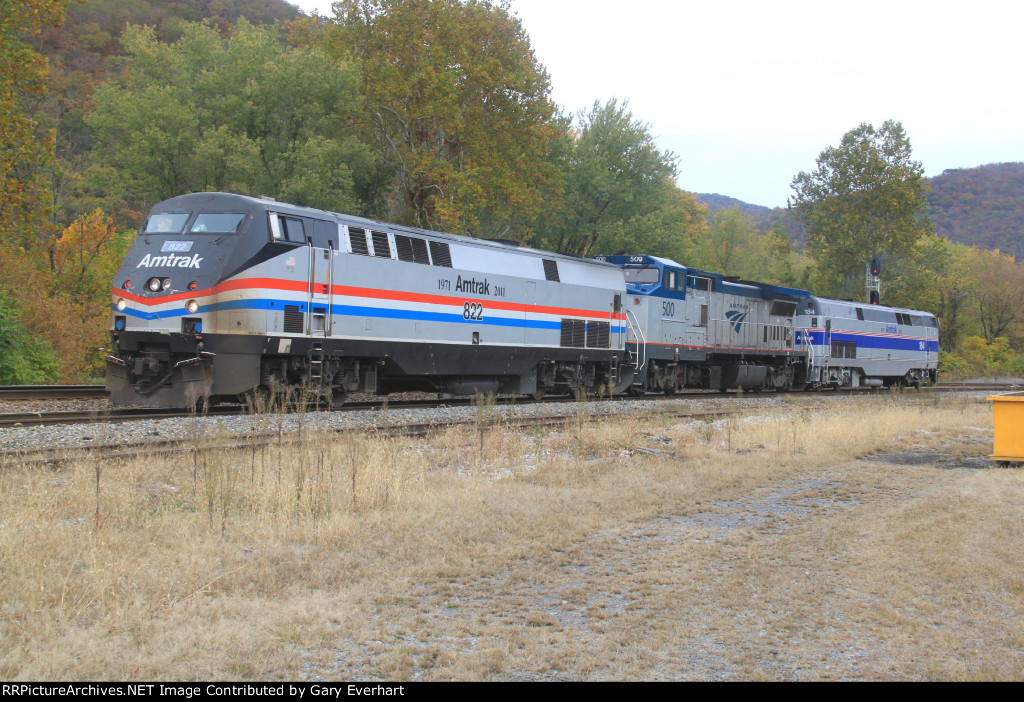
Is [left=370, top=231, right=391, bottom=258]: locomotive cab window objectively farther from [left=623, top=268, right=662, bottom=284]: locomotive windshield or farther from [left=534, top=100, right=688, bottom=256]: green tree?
[left=534, top=100, right=688, bottom=256]: green tree

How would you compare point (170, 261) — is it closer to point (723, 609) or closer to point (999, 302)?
point (723, 609)

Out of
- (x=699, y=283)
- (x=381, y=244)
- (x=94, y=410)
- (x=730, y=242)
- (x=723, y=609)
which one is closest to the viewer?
(x=723, y=609)

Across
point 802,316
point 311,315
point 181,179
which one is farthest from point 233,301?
point 802,316

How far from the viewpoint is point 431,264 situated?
56.8 feet

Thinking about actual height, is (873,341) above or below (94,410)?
above

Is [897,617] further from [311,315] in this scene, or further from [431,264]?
[431,264]

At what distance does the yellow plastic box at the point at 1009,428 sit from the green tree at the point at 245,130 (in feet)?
68.6

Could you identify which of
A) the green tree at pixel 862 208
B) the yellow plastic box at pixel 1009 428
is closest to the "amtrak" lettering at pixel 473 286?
the yellow plastic box at pixel 1009 428

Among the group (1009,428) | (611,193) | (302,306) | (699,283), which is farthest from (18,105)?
(611,193)

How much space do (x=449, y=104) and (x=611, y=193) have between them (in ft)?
40.2

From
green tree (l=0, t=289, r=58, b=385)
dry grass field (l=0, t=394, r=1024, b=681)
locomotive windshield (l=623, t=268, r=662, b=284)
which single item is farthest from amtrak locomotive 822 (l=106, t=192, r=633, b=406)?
green tree (l=0, t=289, r=58, b=385)

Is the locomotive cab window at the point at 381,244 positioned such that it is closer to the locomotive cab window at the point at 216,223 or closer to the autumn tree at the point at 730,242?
the locomotive cab window at the point at 216,223

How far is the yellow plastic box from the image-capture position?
12.7 metres

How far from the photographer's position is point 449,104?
94.6ft
